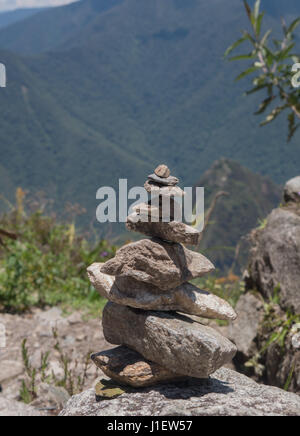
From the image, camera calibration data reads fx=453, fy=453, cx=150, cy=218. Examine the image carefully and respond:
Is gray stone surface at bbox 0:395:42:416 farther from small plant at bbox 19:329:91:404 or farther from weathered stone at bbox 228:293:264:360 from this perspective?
weathered stone at bbox 228:293:264:360

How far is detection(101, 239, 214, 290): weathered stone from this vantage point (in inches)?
135

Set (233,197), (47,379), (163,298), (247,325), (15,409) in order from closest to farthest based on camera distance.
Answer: (163,298), (15,409), (47,379), (247,325), (233,197)

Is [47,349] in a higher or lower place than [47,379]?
higher

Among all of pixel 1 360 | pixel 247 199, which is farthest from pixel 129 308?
pixel 247 199

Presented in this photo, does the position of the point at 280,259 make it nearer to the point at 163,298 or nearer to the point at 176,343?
the point at 163,298

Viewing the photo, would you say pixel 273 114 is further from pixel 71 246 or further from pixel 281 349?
pixel 71 246

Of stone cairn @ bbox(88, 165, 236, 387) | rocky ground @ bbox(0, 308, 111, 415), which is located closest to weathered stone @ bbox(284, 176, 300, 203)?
stone cairn @ bbox(88, 165, 236, 387)

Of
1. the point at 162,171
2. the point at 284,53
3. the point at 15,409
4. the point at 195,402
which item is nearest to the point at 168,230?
the point at 162,171

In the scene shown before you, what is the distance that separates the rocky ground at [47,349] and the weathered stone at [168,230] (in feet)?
8.30

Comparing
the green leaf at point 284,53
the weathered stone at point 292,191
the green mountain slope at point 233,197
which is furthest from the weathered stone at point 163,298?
the green mountain slope at point 233,197

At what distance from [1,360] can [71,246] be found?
3900mm

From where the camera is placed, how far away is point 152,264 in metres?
3.42

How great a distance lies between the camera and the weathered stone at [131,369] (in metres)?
3.55

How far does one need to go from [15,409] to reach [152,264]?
2.87m
